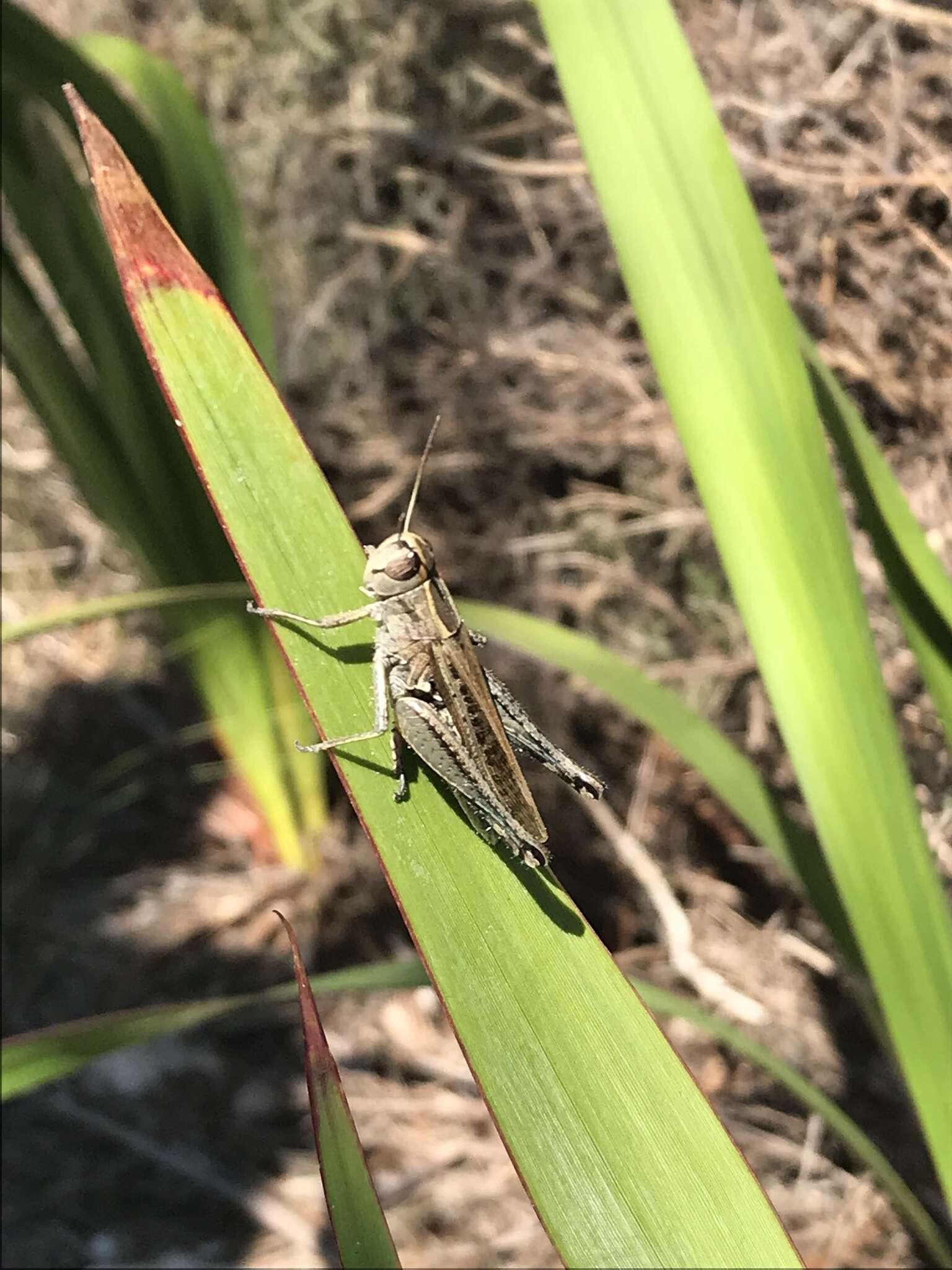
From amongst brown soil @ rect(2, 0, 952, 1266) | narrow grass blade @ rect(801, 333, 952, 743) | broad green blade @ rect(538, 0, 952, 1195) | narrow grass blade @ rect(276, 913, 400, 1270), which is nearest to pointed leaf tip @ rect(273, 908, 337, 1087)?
narrow grass blade @ rect(276, 913, 400, 1270)

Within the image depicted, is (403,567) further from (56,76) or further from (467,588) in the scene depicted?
(467,588)

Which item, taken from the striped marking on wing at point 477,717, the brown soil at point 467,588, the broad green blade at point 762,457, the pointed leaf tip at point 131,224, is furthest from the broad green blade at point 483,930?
the brown soil at point 467,588

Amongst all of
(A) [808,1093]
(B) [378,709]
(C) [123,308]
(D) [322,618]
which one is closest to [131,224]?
(D) [322,618]

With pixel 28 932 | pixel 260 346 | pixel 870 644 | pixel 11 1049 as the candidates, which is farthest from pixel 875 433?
pixel 28 932

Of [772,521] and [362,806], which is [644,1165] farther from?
[772,521]

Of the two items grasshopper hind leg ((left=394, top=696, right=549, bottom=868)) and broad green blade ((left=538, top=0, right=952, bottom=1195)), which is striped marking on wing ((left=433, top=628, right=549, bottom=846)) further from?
broad green blade ((left=538, top=0, right=952, bottom=1195))

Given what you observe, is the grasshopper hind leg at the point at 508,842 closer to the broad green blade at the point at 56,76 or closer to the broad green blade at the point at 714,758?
the broad green blade at the point at 714,758
